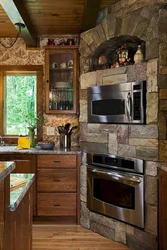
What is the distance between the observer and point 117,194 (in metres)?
3.21

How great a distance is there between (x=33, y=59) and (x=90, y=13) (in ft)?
4.66

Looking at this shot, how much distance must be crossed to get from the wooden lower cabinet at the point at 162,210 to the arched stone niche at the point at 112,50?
54.2 inches

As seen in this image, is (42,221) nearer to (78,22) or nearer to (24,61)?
(24,61)

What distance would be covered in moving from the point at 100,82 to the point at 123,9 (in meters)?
0.84

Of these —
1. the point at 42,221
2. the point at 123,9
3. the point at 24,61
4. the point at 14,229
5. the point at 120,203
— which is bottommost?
the point at 42,221

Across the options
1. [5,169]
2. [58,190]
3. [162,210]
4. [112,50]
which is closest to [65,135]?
[58,190]

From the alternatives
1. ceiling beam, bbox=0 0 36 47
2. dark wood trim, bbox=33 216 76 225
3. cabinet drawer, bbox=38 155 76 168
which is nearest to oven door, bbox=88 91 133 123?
cabinet drawer, bbox=38 155 76 168

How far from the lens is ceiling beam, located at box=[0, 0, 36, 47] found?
9.32 feet

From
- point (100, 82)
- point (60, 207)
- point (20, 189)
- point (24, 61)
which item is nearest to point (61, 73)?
→ point (24, 61)

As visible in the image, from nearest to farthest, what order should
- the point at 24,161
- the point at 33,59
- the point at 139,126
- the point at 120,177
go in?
the point at 139,126 < the point at 120,177 < the point at 24,161 < the point at 33,59

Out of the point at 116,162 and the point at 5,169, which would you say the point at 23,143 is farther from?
the point at 5,169

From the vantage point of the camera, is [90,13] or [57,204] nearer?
[90,13]

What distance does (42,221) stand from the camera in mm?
3701

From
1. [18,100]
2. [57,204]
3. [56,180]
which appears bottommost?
[57,204]
